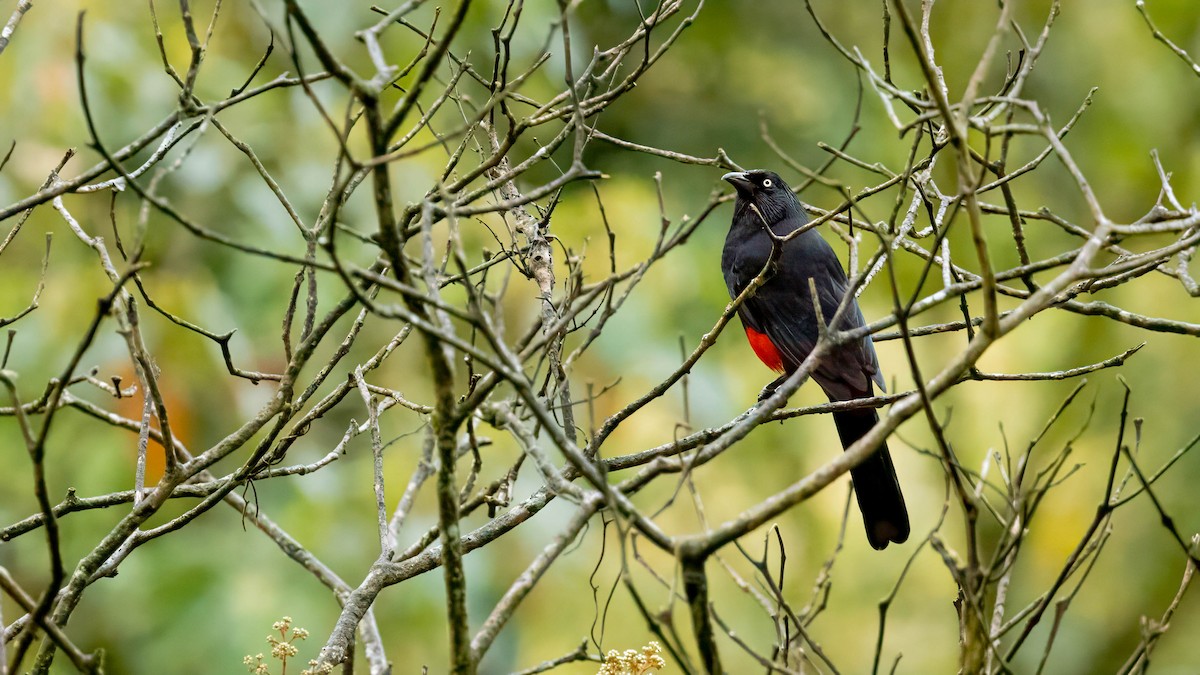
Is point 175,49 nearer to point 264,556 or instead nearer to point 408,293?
point 264,556

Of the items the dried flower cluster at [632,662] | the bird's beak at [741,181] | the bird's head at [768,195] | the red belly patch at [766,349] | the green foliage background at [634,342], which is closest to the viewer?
the dried flower cluster at [632,662]

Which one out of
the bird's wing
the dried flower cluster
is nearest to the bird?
the bird's wing

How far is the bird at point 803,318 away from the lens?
4.00 meters

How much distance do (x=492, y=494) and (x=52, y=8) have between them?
375 cm

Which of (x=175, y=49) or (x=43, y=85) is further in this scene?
(x=175, y=49)

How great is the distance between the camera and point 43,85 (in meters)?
4.97

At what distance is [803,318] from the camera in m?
4.65

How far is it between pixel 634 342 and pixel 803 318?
28.4 inches

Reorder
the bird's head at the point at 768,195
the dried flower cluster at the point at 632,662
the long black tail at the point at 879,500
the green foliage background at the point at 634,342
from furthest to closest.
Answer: the bird's head at the point at 768,195 → the green foliage background at the point at 634,342 → the long black tail at the point at 879,500 → the dried flower cluster at the point at 632,662

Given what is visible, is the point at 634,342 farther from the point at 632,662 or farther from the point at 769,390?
the point at 632,662

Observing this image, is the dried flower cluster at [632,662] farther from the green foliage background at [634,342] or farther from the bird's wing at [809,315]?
the bird's wing at [809,315]

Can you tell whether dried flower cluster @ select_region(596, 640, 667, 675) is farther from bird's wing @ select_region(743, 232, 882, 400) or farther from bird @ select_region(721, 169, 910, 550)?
bird's wing @ select_region(743, 232, 882, 400)

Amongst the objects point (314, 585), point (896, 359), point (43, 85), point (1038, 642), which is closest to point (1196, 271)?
point (896, 359)

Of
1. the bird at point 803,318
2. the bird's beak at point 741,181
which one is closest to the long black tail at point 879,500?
the bird at point 803,318
